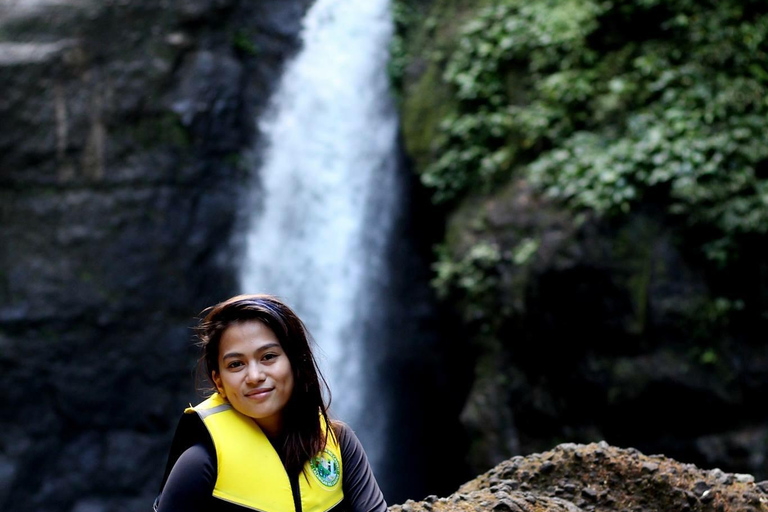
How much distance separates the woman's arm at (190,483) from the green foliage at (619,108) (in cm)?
488

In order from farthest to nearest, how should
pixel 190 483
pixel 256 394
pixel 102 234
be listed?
pixel 102 234
pixel 256 394
pixel 190 483

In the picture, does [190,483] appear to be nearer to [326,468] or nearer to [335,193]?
[326,468]

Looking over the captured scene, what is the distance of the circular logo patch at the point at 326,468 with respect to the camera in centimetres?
160

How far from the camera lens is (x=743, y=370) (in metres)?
5.43

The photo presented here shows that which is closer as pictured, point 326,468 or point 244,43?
point 326,468

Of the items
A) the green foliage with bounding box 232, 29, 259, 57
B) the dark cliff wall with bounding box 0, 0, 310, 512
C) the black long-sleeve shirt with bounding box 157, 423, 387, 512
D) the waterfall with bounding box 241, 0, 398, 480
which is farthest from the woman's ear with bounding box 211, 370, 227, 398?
the green foliage with bounding box 232, 29, 259, 57

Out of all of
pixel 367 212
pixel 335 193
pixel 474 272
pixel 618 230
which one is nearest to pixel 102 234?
pixel 335 193

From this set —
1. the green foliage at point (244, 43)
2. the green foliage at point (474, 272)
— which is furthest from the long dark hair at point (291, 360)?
the green foliage at point (244, 43)

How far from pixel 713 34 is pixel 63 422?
8156mm

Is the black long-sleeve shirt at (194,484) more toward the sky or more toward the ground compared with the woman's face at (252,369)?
more toward the ground

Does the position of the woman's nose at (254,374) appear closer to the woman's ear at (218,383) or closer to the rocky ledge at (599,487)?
the woman's ear at (218,383)

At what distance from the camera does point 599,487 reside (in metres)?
2.06

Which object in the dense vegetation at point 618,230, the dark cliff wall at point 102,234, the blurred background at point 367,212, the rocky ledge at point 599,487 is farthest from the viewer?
the dark cliff wall at point 102,234

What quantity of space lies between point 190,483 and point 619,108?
5698mm
